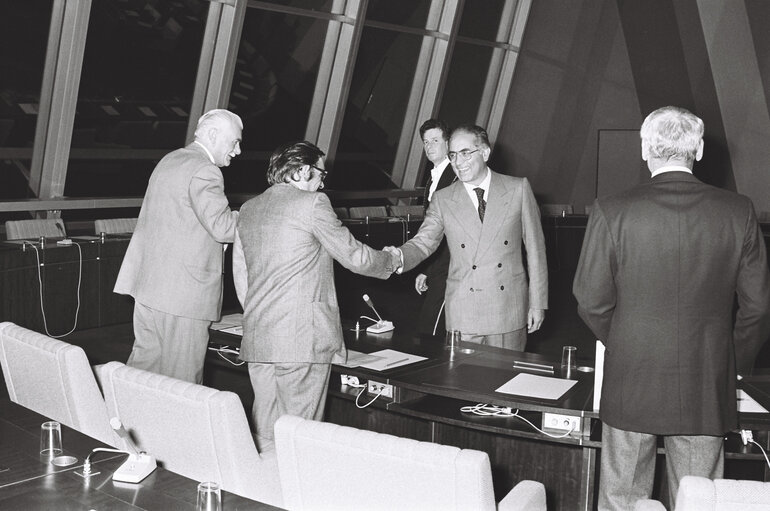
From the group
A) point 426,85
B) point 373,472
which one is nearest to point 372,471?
point 373,472

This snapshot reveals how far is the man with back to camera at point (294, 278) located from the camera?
116 inches

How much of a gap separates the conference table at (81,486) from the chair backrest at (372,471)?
6.4 inches

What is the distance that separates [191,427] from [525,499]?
3.13 feet

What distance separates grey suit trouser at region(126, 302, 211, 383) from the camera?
11.7 ft

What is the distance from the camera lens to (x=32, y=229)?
6039mm

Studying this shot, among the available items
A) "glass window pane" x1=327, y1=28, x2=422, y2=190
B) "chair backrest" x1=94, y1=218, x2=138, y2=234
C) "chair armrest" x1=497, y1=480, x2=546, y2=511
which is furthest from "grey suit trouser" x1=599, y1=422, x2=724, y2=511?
"glass window pane" x1=327, y1=28, x2=422, y2=190

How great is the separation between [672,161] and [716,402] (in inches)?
27.2

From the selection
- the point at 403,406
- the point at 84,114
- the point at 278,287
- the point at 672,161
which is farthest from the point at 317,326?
the point at 84,114

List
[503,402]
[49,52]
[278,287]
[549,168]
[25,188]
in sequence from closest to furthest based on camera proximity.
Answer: [503,402]
[278,287]
[49,52]
[549,168]
[25,188]

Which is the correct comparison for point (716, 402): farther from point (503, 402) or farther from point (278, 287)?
point (278, 287)

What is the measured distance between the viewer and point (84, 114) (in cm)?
1268

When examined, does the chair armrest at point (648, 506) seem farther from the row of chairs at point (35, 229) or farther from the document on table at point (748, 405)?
the row of chairs at point (35, 229)

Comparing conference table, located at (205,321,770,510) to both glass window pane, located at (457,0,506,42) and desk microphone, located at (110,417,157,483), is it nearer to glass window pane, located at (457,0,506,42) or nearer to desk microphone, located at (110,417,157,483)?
desk microphone, located at (110,417,157,483)

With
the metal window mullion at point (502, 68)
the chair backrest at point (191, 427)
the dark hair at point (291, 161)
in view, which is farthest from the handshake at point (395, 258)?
the metal window mullion at point (502, 68)
